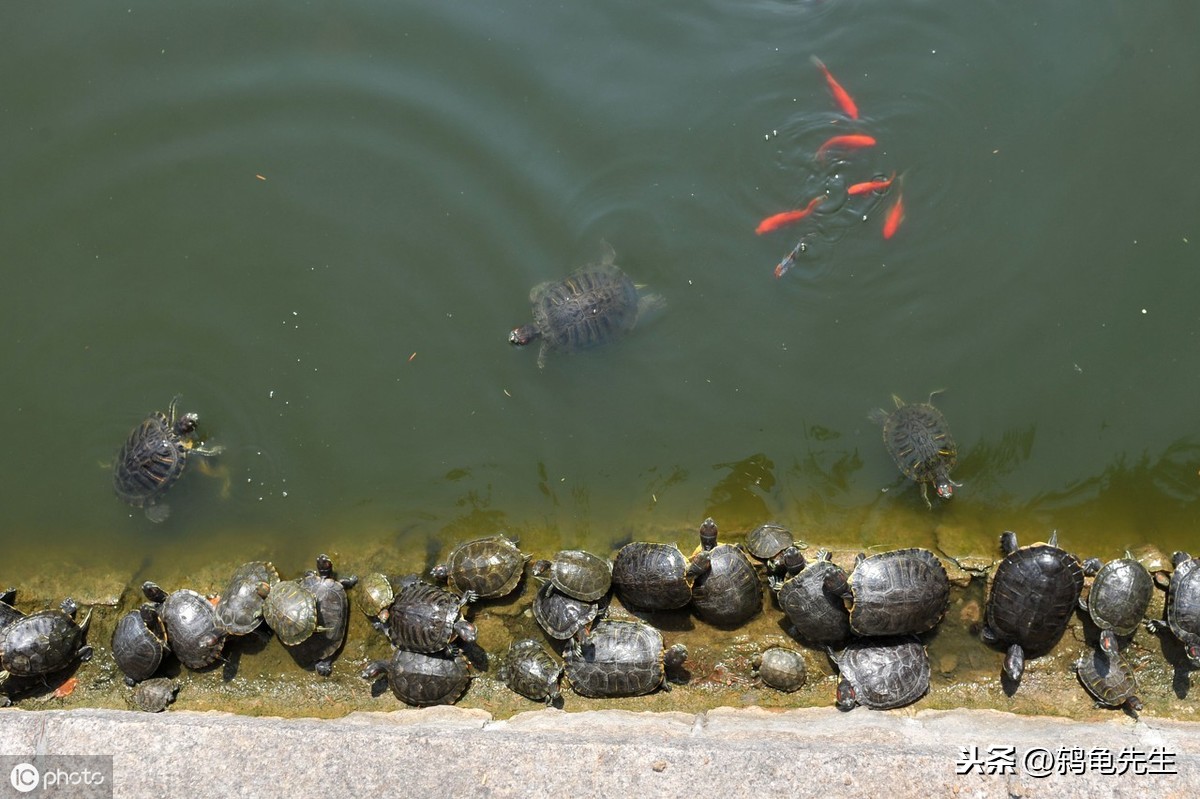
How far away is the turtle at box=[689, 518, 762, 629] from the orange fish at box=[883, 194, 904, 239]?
109 inches

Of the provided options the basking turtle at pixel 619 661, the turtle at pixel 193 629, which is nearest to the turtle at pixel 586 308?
the basking turtle at pixel 619 661

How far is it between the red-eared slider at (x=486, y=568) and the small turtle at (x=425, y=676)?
1.86 feet

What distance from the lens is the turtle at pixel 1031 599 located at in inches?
226

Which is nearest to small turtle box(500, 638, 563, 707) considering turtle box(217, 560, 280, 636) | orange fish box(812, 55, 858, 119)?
turtle box(217, 560, 280, 636)

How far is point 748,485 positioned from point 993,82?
3.83m

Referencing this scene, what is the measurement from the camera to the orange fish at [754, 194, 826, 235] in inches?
251

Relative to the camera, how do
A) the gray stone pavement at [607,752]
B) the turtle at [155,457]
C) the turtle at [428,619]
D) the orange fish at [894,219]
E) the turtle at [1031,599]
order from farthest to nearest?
the turtle at [155,457]
the orange fish at [894,219]
the turtle at [428,619]
the turtle at [1031,599]
the gray stone pavement at [607,752]

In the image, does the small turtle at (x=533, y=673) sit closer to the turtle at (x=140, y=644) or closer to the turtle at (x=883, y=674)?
the turtle at (x=883, y=674)

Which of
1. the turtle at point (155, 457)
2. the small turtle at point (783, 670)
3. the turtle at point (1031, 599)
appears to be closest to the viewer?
the turtle at point (1031, 599)

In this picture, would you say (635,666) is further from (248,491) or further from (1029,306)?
(1029,306)

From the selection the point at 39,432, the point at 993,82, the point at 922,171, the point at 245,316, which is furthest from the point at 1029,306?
the point at 39,432

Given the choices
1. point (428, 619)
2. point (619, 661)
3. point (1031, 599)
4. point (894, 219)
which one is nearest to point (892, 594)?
point (1031, 599)

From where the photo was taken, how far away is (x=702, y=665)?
20.5 ft

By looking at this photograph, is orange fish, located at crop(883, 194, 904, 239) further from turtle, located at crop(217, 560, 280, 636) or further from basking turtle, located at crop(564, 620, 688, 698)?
turtle, located at crop(217, 560, 280, 636)
